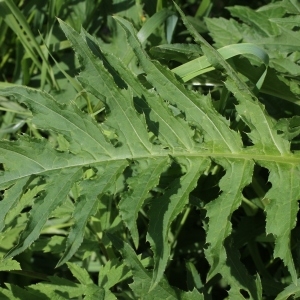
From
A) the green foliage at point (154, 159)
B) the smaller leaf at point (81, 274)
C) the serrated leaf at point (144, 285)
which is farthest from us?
the smaller leaf at point (81, 274)

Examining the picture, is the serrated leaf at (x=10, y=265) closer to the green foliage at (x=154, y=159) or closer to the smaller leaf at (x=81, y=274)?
the green foliage at (x=154, y=159)

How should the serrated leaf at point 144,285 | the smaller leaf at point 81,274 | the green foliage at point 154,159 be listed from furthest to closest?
the smaller leaf at point 81,274 < the serrated leaf at point 144,285 < the green foliage at point 154,159

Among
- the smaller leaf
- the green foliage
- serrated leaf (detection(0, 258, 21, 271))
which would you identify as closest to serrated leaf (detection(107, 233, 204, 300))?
the green foliage

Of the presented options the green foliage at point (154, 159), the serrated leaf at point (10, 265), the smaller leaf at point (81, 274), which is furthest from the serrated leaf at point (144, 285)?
the serrated leaf at point (10, 265)

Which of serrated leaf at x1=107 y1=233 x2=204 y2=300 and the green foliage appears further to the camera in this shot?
serrated leaf at x1=107 y1=233 x2=204 y2=300

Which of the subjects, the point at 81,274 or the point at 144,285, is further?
the point at 81,274

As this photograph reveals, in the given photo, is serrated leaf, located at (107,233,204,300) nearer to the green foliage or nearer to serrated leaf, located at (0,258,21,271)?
the green foliage

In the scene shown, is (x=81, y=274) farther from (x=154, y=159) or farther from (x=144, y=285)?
(x=154, y=159)

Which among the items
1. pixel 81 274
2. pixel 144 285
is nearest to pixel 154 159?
pixel 144 285

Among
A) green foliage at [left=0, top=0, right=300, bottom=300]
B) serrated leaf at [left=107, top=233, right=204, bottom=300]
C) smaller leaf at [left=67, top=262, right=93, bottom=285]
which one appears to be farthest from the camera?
smaller leaf at [left=67, top=262, right=93, bottom=285]

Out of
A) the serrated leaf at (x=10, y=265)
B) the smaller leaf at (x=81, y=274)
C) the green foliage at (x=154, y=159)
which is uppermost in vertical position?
the green foliage at (x=154, y=159)

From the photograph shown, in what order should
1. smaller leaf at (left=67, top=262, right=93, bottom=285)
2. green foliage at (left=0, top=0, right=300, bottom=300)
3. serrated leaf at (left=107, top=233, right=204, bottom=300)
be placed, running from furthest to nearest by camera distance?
smaller leaf at (left=67, top=262, right=93, bottom=285) < serrated leaf at (left=107, top=233, right=204, bottom=300) < green foliage at (left=0, top=0, right=300, bottom=300)
